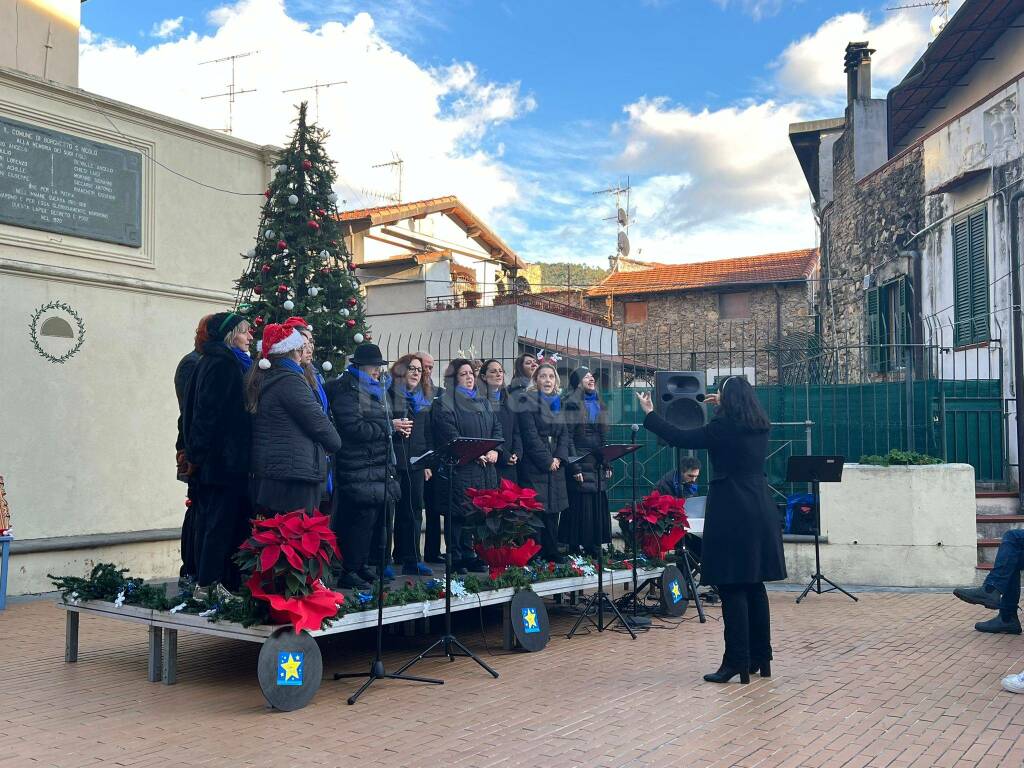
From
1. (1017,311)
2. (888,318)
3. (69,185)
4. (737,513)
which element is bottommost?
(737,513)

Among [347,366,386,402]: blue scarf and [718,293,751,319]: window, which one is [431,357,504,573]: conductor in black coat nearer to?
[347,366,386,402]: blue scarf

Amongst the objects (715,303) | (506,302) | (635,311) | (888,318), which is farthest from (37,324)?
(715,303)

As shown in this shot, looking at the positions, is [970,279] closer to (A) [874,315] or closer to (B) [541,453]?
(A) [874,315]

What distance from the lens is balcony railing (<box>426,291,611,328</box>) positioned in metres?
25.4

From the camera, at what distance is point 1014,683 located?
607cm

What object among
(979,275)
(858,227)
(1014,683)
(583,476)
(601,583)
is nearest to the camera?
(1014,683)

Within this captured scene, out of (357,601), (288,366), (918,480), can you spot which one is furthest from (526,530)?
(918,480)

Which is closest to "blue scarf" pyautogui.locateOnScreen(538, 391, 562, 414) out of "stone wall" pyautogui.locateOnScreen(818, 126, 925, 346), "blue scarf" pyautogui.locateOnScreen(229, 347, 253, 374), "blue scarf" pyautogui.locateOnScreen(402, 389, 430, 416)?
"blue scarf" pyautogui.locateOnScreen(402, 389, 430, 416)

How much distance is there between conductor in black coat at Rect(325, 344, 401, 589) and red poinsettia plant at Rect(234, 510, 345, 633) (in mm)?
1211

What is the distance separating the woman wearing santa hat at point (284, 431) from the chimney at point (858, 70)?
17.0 m

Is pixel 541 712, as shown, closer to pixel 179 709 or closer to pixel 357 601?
pixel 357 601

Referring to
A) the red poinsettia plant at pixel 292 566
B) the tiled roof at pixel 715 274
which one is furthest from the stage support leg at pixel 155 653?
the tiled roof at pixel 715 274

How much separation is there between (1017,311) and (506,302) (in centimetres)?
1601

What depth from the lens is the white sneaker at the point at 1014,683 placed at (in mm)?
6039
